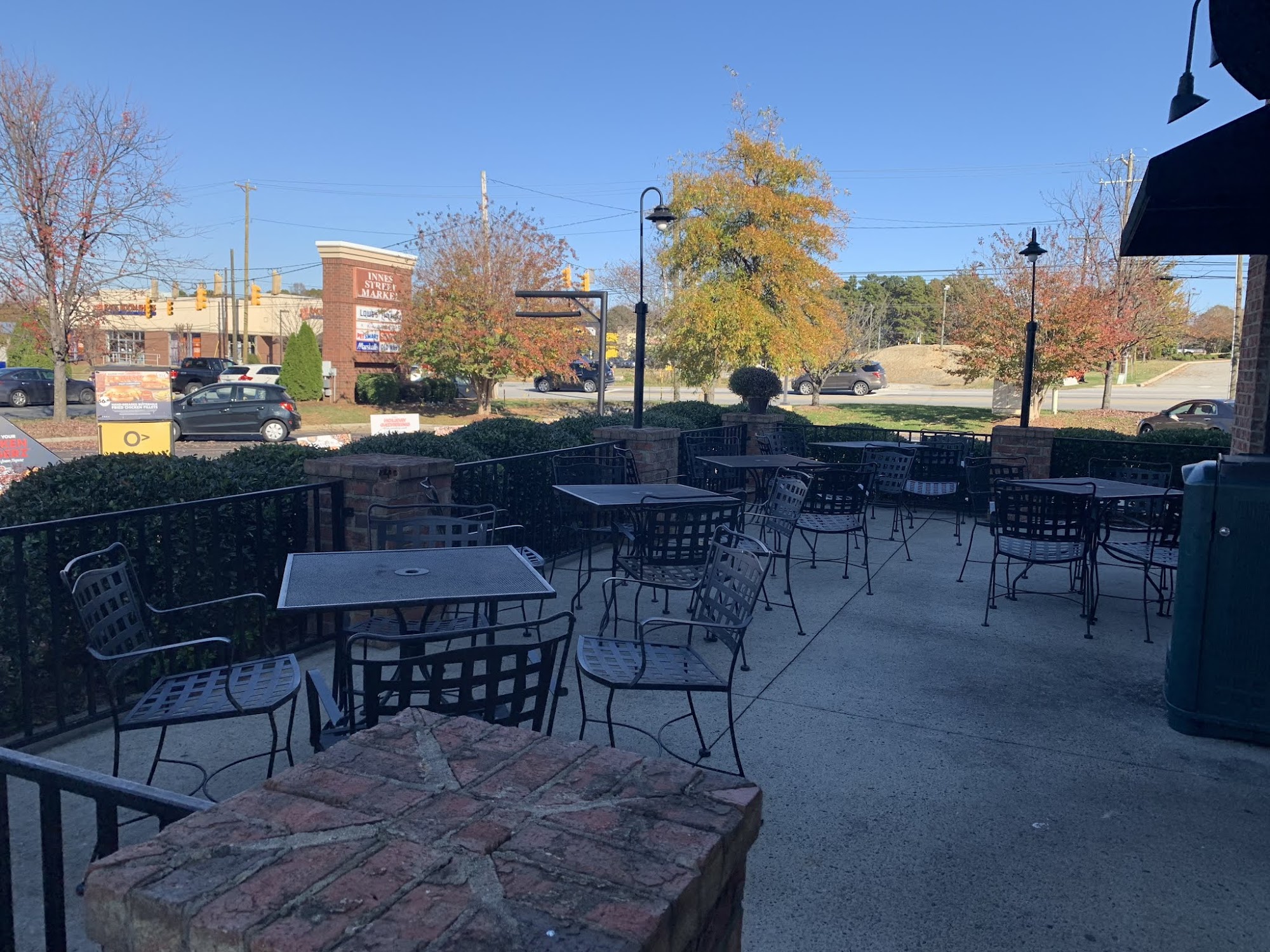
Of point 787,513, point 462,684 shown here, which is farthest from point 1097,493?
point 462,684

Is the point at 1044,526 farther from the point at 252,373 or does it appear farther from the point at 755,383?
the point at 252,373

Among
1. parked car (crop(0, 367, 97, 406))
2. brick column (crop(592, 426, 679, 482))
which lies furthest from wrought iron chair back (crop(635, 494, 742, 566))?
parked car (crop(0, 367, 97, 406))

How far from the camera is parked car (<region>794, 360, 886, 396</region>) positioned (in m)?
41.4

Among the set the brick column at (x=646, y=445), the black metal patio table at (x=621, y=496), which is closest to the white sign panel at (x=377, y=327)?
the brick column at (x=646, y=445)

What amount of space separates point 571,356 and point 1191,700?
24955 mm

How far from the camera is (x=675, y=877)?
4.15 feet

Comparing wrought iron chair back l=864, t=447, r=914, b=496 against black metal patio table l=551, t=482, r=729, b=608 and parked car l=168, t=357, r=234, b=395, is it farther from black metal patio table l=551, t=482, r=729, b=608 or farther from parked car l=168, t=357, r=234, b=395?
parked car l=168, t=357, r=234, b=395

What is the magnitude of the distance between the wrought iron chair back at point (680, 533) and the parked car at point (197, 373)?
105ft

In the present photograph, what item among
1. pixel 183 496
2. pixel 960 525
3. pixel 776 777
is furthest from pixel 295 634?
pixel 960 525

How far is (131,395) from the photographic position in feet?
44.0

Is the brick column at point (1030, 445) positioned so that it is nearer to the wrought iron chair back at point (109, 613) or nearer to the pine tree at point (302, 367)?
the wrought iron chair back at point (109, 613)

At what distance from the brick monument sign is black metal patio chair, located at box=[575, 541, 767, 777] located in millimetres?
25713

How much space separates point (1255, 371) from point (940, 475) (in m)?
3.94

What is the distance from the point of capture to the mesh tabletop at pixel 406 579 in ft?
11.0
